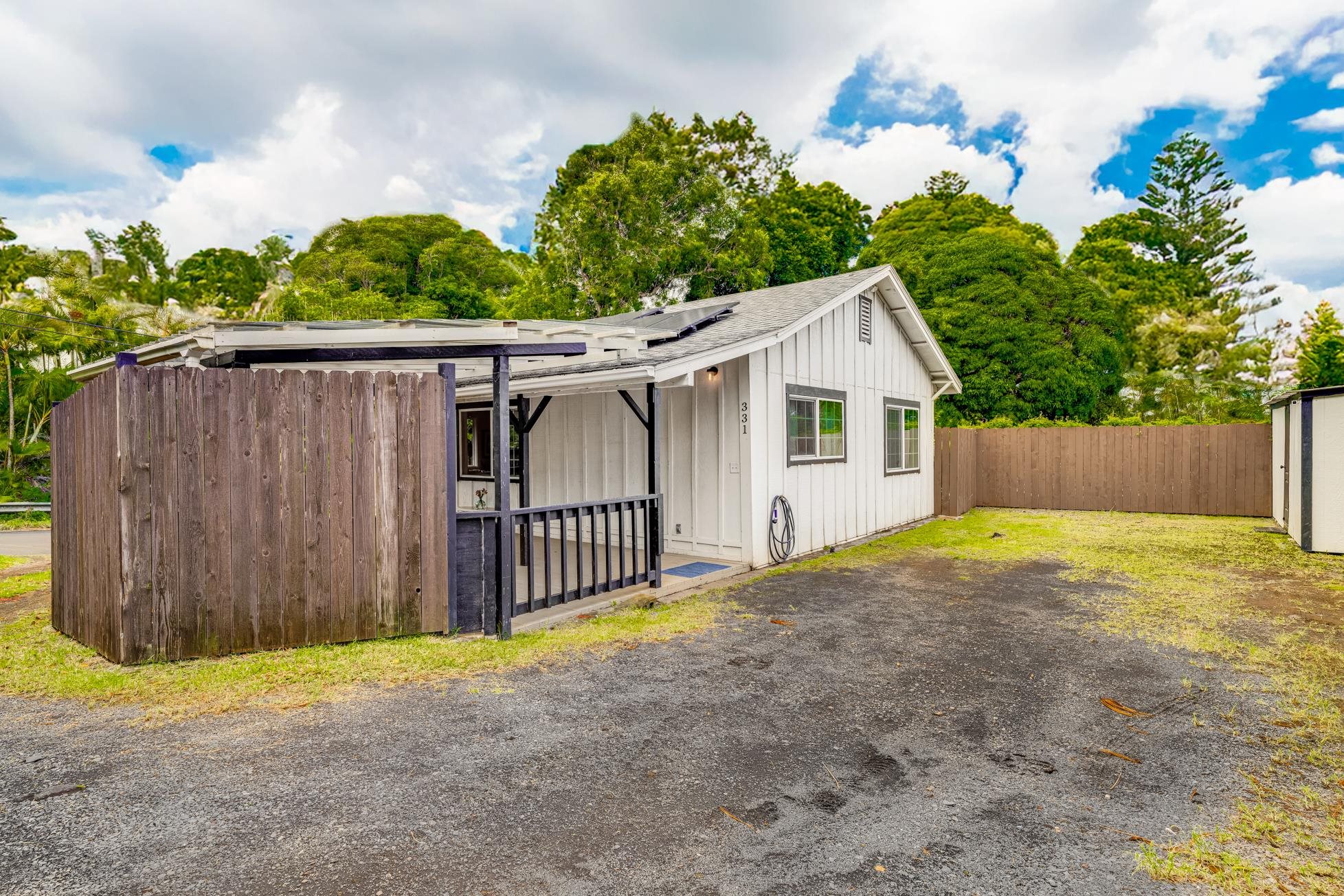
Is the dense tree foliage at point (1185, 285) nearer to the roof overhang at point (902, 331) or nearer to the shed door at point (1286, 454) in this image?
the shed door at point (1286, 454)

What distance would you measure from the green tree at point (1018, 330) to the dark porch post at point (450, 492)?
19631 mm

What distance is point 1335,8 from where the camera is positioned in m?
18.6

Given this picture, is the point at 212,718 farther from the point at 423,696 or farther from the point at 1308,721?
the point at 1308,721

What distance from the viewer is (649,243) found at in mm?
23484

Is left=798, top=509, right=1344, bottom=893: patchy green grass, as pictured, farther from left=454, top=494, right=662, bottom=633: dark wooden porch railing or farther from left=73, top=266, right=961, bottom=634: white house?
left=454, top=494, right=662, bottom=633: dark wooden porch railing

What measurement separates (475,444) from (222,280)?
31.7m

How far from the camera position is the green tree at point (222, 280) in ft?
107

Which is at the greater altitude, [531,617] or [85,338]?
[85,338]

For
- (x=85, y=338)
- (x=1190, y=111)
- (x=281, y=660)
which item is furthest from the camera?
(x=1190, y=111)

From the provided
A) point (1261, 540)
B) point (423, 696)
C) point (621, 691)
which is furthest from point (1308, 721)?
point (1261, 540)

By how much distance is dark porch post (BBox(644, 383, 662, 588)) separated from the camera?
6.55 m

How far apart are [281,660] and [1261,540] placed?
41.3 feet

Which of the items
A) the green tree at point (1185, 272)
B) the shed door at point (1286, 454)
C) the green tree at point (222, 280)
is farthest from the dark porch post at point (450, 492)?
the green tree at point (222, 280)

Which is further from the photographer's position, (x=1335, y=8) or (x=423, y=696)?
(x=1335, y=8)
